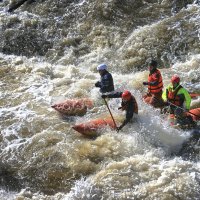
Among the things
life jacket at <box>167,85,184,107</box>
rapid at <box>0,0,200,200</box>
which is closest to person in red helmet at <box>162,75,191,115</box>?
life jacket at <box>167,85,184,107</box>

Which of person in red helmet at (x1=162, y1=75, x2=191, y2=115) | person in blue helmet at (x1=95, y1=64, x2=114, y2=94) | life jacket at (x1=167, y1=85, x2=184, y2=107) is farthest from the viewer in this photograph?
person in blue helmet at (x1=95, y1=64, x2=114, y2=94)

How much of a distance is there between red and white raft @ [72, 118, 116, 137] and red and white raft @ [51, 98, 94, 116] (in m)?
0.81

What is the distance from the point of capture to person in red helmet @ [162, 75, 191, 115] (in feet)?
25.9

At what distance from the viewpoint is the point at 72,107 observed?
9172 millimetres

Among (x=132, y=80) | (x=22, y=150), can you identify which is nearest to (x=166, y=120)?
(x=132, y=80)

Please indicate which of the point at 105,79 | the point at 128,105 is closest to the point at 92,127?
the point at 128,105

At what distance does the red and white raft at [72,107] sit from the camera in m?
9.15

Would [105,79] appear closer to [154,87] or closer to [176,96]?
[154,87]

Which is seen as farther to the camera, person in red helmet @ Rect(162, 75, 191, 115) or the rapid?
person in red helmet @ Rect(162, 75, 191, 115)

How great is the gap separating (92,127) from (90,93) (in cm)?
169

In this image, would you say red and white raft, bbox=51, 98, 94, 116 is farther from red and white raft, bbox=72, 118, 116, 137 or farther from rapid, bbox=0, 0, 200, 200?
red and white raft, bbox=72, 118, 116, 137

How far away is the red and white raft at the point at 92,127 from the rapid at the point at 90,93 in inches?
5.7

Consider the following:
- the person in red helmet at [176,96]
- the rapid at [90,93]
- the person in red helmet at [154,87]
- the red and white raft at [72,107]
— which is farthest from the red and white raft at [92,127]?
the person in red helmet at [176,96]

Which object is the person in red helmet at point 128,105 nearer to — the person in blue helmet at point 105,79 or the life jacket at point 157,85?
the life jacket at point 157,85
